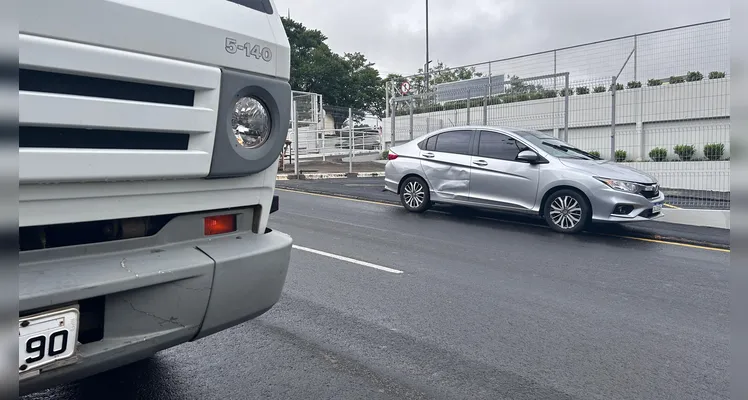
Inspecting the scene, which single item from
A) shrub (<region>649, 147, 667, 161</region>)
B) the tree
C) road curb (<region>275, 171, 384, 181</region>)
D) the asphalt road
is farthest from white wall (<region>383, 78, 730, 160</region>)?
the tree

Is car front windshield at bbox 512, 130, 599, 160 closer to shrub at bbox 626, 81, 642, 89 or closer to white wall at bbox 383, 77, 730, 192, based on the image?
white wall at bbox 383, 77, 730, 192

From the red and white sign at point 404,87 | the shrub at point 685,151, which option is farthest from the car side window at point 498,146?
the red and white sign at point 404,87

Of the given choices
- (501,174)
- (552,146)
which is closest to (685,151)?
(552,146)

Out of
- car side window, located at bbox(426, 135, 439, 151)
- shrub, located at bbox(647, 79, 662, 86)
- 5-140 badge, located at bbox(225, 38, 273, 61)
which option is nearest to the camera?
5-140 badge, located at bbox(225, 38, 273, 61)

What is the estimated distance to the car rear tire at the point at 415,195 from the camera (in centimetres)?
945

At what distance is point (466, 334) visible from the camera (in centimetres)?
372

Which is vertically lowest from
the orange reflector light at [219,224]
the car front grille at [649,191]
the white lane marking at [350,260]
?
the white lane marking at [350,260]

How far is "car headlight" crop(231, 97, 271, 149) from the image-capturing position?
215 cm

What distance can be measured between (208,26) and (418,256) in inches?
176

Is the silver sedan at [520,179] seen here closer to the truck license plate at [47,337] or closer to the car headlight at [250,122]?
the car headlight at [250,122]

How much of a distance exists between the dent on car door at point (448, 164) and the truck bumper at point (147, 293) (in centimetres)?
698

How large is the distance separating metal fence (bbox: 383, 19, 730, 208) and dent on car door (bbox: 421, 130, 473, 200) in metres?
4.79

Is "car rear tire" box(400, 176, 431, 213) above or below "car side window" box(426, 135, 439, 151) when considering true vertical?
below

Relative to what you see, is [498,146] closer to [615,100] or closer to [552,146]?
[552,146]
